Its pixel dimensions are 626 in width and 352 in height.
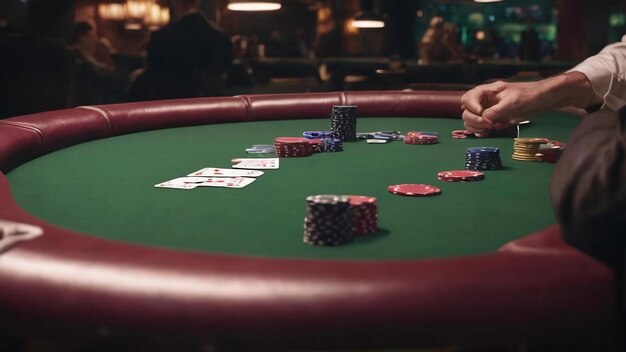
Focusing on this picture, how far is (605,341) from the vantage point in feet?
4.63

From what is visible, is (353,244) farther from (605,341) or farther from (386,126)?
(386,126)

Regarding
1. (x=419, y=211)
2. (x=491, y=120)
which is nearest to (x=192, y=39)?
(x=491, y=120)

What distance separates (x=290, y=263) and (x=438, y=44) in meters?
5.71

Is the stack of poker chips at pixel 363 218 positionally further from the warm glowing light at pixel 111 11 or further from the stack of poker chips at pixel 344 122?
the warm glowing light at pixel 111 11

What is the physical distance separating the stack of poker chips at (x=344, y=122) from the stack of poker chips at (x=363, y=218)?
192 cm

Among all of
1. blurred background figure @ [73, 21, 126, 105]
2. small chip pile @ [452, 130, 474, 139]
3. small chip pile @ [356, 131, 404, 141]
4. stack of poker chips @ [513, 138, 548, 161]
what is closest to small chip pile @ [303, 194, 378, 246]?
stack of poker chips @ [513, 138, 548, 161]

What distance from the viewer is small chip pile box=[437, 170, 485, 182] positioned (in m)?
2.63

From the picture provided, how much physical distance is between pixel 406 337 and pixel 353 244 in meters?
0.48

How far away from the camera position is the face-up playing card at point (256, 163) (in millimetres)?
2943

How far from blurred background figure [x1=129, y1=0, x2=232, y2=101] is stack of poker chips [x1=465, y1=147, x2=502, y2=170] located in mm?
4093

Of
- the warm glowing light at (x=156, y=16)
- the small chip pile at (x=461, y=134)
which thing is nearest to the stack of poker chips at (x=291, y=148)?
the small chip pile at (x=461, y=134)

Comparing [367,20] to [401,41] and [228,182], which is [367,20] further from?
[228,182]

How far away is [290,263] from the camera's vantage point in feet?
4.65

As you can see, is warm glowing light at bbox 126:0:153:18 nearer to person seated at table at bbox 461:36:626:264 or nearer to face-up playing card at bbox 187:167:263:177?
face-up playing card at bbox 187:167:263:177
